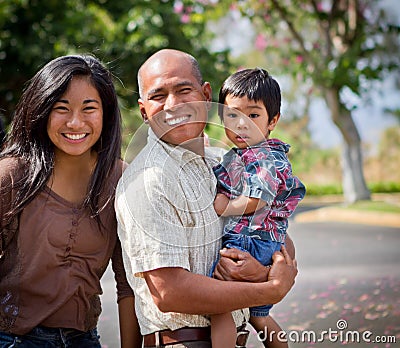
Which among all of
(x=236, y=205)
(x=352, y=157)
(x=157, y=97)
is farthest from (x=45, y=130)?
(x=352, y=157)

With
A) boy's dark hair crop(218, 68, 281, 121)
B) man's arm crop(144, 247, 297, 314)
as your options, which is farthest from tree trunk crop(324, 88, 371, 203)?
man's arm crop(144, 247, 297, 314)

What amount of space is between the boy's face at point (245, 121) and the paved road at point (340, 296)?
2495mm

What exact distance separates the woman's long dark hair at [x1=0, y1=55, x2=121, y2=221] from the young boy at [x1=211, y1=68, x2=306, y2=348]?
42 cm

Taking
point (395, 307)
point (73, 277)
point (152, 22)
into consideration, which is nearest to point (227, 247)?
point (73, 277)

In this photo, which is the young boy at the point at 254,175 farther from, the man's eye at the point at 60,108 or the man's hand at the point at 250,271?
the man's eye at the point at 60,108

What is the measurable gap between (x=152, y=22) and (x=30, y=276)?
7294 mm

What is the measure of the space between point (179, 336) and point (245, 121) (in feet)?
2.82

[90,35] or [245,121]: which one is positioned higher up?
[90,35]

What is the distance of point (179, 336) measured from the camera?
2014 millimetres

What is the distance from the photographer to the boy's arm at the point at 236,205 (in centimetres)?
212

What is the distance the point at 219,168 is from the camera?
2.30 meters

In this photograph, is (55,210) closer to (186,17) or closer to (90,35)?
(90,35)

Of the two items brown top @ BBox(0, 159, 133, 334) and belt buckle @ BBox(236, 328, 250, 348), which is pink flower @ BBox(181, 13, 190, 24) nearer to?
brown top @ BBox(0, 159, 133, 334)

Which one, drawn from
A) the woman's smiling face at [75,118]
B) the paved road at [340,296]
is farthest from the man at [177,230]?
the paved road at [340,296]
